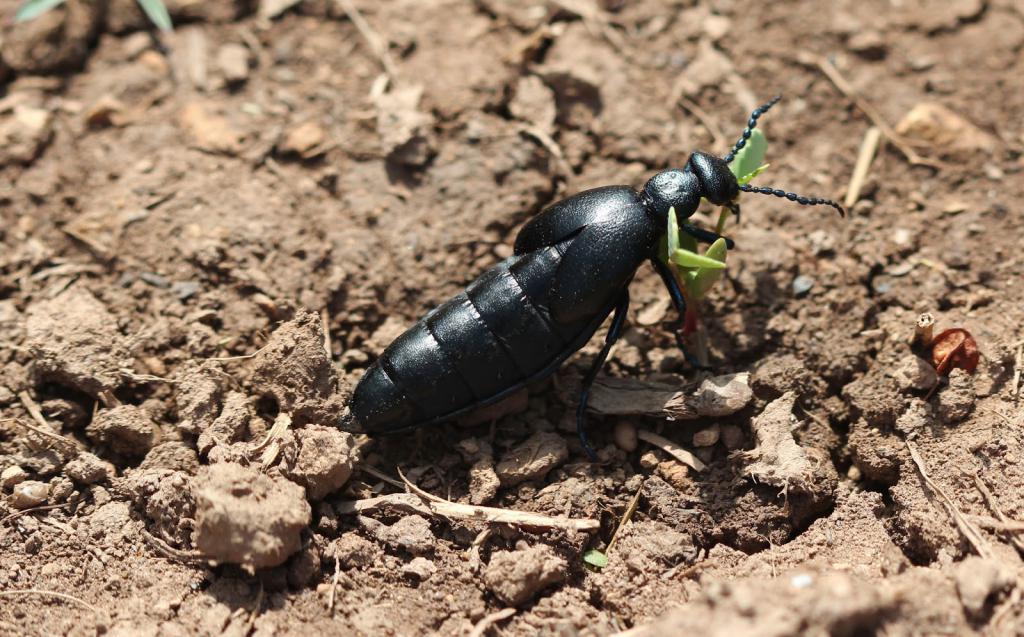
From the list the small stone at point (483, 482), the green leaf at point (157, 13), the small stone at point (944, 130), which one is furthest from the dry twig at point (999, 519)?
the green leaf at point (157, 13)

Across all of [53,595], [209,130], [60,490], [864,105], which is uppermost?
[209,130]

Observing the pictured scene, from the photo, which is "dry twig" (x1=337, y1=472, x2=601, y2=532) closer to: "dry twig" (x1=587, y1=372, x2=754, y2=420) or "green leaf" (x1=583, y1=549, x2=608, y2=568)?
"green leaf" (x1=583, y1=549, x2=608, y2=568)

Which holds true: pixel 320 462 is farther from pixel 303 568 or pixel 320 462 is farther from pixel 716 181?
pixel 716 181

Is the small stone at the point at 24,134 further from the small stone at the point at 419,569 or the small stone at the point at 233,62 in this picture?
the small stone at the point at 419,569

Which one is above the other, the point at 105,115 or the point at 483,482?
the point at 105,115

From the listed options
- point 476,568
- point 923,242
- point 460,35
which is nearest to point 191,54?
point 460,35

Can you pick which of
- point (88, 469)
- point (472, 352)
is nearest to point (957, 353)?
point (472, 352)
